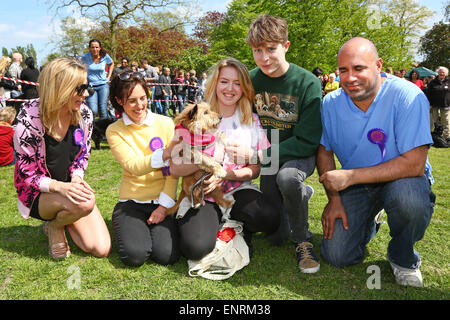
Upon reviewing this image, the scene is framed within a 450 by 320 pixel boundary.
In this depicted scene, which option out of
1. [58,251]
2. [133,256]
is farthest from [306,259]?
[58,251]

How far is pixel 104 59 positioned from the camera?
28.5 feet

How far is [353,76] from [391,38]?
25.8 metres

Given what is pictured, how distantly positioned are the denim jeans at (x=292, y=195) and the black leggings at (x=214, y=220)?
0.19 metres

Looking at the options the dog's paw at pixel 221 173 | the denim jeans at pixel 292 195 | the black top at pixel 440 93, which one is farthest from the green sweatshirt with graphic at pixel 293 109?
the black top at pixel 440 93

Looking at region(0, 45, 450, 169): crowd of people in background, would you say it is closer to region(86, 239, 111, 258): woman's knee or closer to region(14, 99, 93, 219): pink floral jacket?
region(14, 99, 93, 219): pink floral jacket

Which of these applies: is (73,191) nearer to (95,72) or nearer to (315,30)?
(95,72)

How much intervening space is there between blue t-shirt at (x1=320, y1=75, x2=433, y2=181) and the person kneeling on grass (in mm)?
2464

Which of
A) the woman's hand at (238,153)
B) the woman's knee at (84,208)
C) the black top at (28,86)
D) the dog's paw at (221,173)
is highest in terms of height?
the black top at (28,86)

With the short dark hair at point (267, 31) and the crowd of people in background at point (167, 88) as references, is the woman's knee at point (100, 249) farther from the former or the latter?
the crowd of people in background at point (167, 88)

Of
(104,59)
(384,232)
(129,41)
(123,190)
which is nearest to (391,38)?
(129,41)

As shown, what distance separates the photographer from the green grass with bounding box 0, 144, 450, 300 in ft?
8.46

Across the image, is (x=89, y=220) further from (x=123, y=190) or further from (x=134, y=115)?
(x=134, y=115)

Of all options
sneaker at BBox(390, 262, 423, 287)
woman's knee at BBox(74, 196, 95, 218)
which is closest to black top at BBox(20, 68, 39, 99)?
woman's knee at BBox(74, 196, 95, 218)

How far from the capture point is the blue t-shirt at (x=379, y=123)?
2631mm
